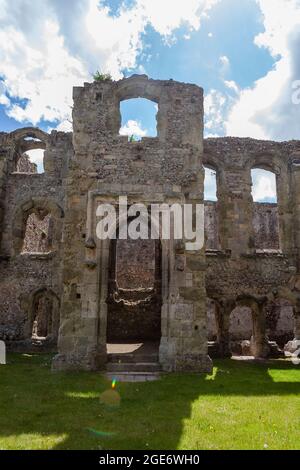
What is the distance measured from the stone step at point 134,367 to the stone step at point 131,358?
344 mm

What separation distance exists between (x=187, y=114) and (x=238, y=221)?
18.8 feet

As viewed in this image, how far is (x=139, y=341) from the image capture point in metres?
14.9

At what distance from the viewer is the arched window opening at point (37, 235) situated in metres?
19.7

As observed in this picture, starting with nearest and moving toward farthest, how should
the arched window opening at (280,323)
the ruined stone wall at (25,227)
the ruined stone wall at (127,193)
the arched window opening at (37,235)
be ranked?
the ruined stone wall at (127,193), the ruined stone wall at (25,227), the arched window opening at (37,235), the arched window opening at (280,323)

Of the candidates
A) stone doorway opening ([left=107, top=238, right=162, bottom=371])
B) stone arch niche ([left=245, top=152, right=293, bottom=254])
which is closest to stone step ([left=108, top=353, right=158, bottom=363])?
stone doorway opening ([left=107, top=238, right=162, bottom=371])

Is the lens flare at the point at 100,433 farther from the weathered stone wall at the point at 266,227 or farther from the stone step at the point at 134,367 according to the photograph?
the weathered stone wall at the point at 266,227

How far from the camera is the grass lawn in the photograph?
495 centimetres

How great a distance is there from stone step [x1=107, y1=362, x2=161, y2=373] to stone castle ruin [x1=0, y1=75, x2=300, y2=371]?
0.15 meters

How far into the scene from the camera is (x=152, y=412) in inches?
248

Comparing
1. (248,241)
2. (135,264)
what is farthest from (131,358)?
(135,264)

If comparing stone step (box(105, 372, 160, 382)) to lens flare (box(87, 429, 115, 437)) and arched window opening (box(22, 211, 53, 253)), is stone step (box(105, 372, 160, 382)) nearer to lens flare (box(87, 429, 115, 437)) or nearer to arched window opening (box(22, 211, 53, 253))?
lens flare (box(87, 429, 115, 437))

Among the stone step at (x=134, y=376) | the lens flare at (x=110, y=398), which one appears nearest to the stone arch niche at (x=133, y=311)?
the stone step at (x=134, y=376)
